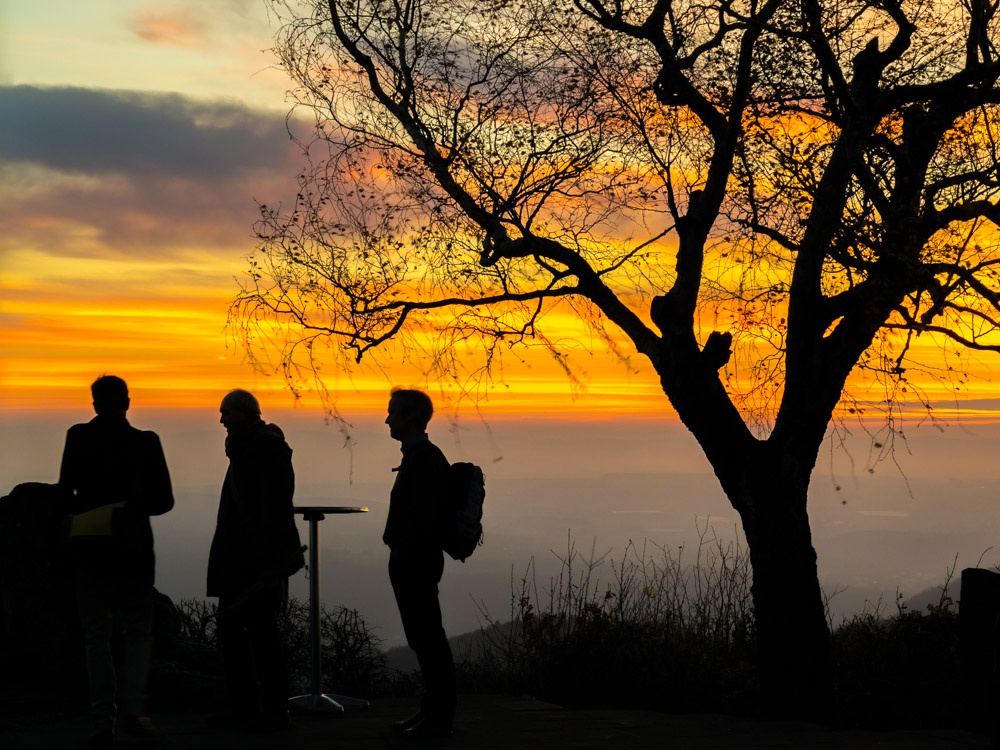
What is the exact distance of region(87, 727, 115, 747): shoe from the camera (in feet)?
20.6

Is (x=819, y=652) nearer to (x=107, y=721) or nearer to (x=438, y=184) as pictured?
(x=438, y=184)

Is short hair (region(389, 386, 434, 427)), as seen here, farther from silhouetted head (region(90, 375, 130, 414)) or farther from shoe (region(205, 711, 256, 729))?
shoe (region(205, 711, 256, 729))

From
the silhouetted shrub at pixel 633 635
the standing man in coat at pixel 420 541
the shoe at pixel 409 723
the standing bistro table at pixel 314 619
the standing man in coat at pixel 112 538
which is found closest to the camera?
the standing man in coat at pixel 112 538

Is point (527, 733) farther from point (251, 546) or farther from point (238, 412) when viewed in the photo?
point (238, 412)

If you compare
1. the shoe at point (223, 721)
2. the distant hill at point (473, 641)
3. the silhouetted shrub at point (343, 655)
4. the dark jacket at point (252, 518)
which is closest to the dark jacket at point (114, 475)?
the dark jacket at point (252, 518)

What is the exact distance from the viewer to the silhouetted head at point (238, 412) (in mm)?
6602

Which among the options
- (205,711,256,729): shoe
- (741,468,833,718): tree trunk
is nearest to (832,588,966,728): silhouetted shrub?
(741,468,833,718): tree trunk

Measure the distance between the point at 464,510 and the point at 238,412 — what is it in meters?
1.58

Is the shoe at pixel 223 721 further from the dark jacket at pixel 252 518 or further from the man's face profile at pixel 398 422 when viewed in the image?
the man's face profile at pixel 398 422

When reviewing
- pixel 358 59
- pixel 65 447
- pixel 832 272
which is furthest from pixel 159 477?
pixel 832 272

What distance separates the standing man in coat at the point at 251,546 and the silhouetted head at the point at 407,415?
73cm

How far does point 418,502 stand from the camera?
629 cm

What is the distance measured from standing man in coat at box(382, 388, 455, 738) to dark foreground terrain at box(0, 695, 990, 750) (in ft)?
1.35

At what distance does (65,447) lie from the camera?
6402mm
